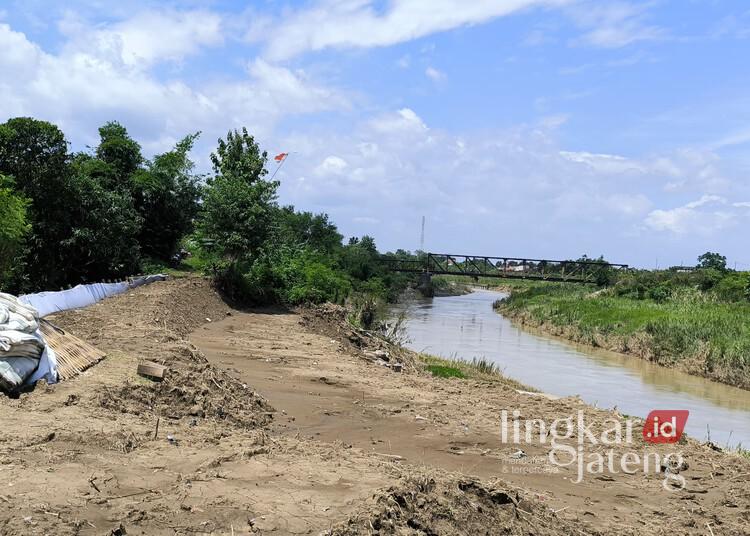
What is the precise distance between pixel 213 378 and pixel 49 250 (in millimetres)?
16517

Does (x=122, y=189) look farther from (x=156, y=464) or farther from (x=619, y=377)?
(x=156, y=464)

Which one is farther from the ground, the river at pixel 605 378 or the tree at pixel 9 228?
the tree at pixel 9 228

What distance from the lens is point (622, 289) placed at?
5375cm

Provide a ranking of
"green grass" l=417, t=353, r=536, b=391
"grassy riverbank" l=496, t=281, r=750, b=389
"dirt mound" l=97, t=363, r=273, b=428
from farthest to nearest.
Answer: "grassy riverbank" l=496, t=281, r=750, b=389 → "green grass" l=417, t=353, r=536, b=391 → "dirt mound" l=97, t=363, r=273, b=428

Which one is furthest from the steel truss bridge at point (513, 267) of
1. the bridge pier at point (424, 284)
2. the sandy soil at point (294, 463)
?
the sandy soil at point (294, 463)

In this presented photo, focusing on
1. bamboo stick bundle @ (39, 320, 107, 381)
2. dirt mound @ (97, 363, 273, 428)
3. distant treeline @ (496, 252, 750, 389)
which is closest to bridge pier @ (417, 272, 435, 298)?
distant treeline @ (496, 252, 750, 389)

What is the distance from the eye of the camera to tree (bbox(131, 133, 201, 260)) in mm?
31516

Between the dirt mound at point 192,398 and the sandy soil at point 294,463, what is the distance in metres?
0.03

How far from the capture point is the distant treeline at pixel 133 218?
22656 millimetres

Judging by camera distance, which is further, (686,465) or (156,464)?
(686,465)

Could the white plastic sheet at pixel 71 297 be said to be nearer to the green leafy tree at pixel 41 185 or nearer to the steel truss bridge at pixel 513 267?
the green leafy tree at pixel 41 185

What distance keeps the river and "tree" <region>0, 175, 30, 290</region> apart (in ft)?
48.5

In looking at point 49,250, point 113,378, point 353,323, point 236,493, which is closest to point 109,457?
point 236,493

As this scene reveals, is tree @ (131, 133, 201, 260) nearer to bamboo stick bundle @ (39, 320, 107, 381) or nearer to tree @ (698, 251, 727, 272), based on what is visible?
bamboo stick bundle @ (39, 320, 107, 381)
